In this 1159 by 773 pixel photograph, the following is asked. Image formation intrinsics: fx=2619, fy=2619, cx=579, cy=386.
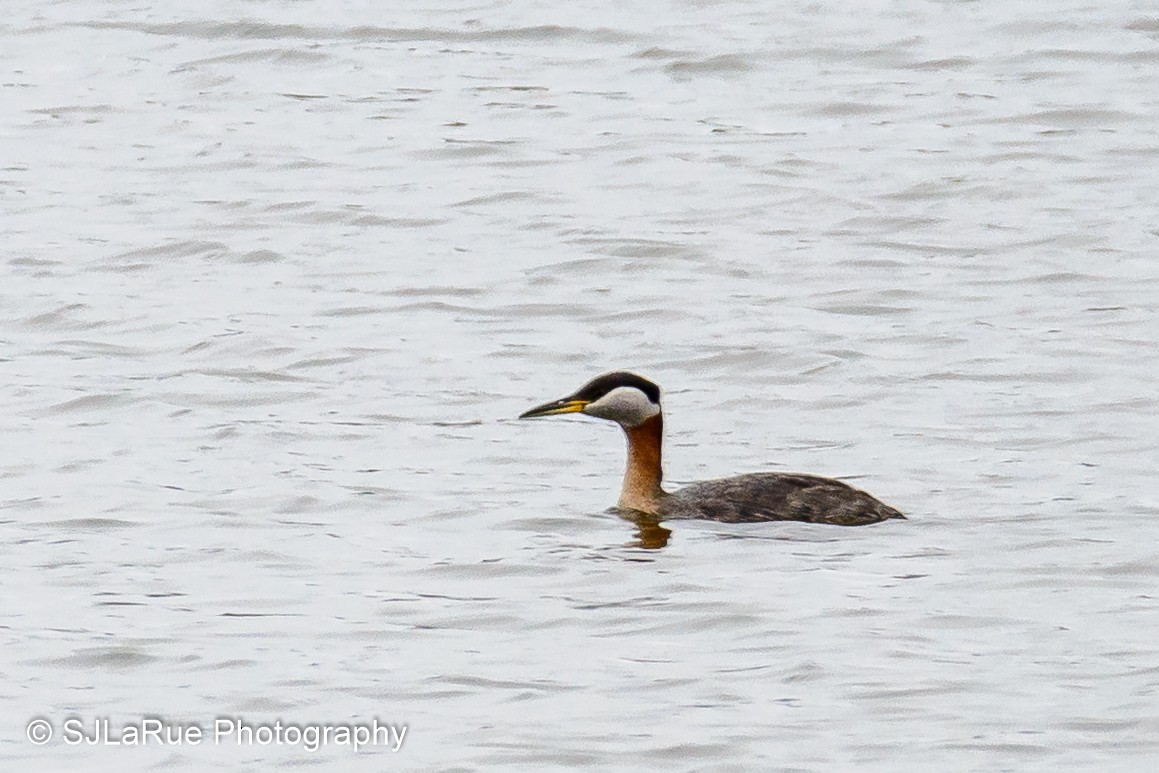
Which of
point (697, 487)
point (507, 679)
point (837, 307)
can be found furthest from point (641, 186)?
point (507, 679)

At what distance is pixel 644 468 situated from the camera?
1344cm

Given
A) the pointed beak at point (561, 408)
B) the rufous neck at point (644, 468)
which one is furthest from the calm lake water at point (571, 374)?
the pointed beak at point (561, 408)

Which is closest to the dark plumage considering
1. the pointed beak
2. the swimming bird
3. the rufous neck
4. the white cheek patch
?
the swimming bird

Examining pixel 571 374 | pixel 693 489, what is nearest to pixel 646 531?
pixel 693 489

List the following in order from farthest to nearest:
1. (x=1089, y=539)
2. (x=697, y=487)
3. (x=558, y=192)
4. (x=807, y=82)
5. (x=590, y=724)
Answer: (x=807, y=82) → (x=558, y=192) → (x=697, y=487) → (x=1089, y=539) → (x=590, y=724)

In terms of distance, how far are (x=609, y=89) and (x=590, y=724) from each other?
15.7 meters

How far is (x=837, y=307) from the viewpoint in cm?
1792

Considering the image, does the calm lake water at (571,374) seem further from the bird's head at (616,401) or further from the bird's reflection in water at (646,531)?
the bird's head at (616,401)

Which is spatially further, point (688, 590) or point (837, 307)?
point (837, 307)

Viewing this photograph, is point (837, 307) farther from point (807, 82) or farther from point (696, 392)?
point (807, 82)

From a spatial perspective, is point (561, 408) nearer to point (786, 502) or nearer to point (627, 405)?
point (627, 405)

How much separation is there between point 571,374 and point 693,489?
10.3 ft

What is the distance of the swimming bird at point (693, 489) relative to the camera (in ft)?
41.6

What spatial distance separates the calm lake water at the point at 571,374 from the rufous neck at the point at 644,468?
211 mm
